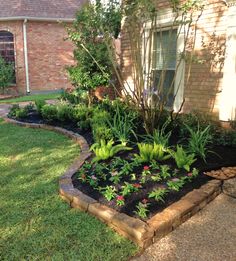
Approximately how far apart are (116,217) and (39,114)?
5.86 m

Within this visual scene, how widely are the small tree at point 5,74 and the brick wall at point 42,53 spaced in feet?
2.29

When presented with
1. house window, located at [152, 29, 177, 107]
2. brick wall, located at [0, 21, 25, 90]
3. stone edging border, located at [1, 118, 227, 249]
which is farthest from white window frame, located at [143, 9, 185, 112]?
brick wall, located at [0, 21, 25, 90]

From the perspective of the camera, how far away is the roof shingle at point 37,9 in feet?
46.7

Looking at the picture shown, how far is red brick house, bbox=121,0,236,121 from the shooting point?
16.8 feet

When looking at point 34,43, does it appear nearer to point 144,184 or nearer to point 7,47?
point 7,47

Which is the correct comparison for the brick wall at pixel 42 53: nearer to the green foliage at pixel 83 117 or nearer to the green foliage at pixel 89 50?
the green foliage at pixel 89 50

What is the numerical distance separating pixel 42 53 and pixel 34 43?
61 cm

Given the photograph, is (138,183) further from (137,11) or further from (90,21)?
(90,21)

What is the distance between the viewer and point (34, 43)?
1460 cm

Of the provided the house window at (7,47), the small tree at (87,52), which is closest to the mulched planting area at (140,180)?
the small tree at (87,52)

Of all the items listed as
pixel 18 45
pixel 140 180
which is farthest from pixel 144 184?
pixel 18 45

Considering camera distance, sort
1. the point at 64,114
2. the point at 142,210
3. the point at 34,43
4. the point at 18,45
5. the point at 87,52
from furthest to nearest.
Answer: the point at 34,43 < the point at 18,45 < the point at 87,52 < the point at 64,114 < the point at 142,210

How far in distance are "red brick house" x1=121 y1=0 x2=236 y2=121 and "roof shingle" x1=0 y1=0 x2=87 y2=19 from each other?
1006 cm

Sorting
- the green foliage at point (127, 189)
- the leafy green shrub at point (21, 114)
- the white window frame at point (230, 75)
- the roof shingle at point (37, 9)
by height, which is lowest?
the leafy green shrub at point (21, 114)
